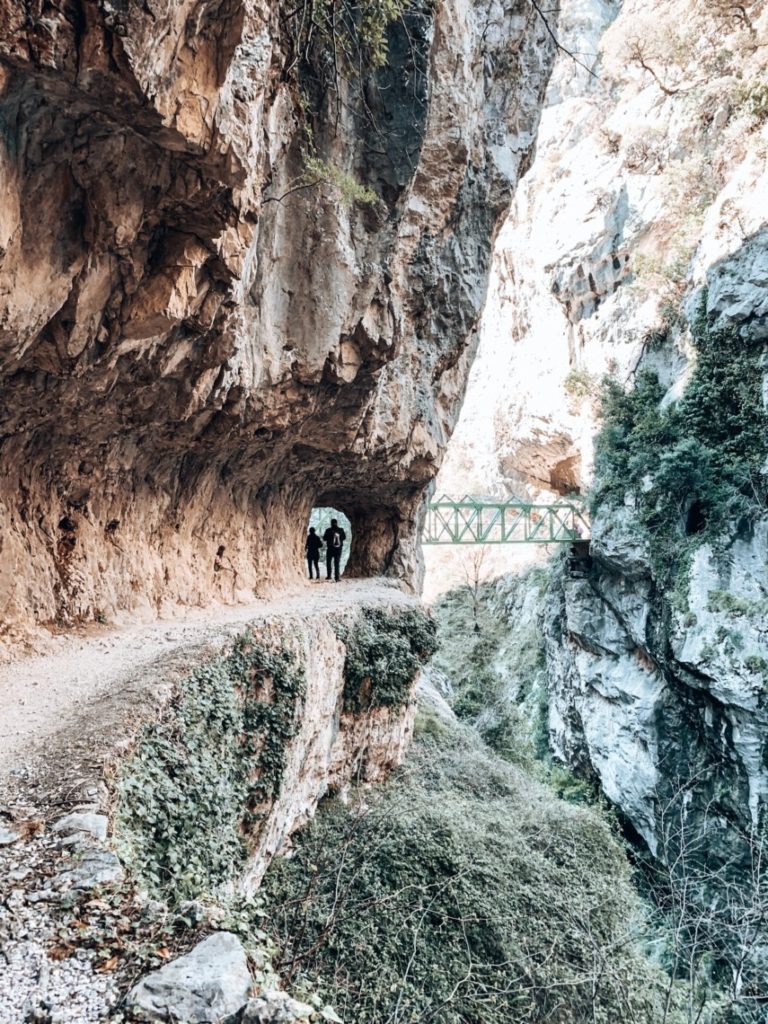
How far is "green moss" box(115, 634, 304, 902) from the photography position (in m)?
3.53

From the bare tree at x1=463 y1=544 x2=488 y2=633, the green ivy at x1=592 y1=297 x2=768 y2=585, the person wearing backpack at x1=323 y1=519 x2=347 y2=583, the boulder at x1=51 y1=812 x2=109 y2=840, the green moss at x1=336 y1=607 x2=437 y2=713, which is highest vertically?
the green ivy at x1=592 y1=297 x2=768 y2=585

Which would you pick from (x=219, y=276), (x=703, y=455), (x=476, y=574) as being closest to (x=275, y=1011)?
(x=219, y=276)

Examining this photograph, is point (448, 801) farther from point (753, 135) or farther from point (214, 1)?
point (753, 135)

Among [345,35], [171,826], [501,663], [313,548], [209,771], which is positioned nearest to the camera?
[171,826]

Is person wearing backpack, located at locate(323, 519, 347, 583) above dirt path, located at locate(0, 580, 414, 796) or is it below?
above

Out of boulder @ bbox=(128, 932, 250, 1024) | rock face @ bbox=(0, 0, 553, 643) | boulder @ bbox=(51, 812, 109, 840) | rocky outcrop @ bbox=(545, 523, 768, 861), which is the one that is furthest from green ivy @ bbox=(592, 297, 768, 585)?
boulder @ bbox=(128, 932, 250, 1024)

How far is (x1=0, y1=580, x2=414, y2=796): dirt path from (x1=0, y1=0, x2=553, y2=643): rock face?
521mm

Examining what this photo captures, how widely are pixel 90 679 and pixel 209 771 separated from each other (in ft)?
5.10

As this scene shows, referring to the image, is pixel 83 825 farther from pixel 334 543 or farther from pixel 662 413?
pixel 662 413

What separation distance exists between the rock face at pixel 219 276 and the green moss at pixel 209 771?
224 centimetres

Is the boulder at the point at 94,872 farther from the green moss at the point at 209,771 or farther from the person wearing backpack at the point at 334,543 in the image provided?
the person wearing backpack at the point at 334,543

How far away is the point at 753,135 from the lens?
51.4 feet

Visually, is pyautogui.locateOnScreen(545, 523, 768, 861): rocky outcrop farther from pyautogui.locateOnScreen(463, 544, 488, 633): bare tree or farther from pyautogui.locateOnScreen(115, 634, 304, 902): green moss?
pyautogui.locateOnScreen(115, 634, 304, 902): green moss

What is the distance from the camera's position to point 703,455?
14867 millimetres
